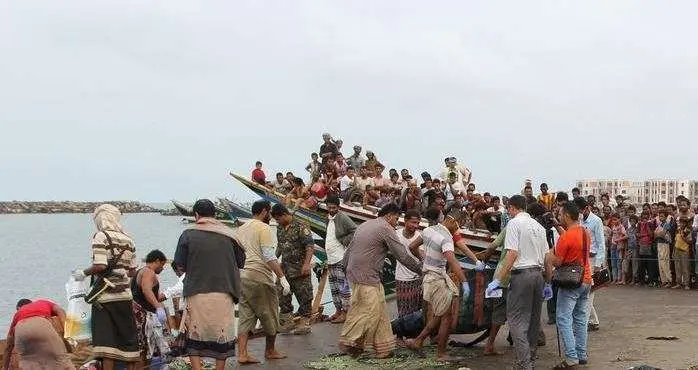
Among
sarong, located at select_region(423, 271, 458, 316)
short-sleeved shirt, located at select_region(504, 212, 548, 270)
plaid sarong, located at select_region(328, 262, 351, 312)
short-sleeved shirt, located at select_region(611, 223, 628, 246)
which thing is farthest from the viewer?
short-sleeved shirt, located at select_region(611, 223, 628, 246)

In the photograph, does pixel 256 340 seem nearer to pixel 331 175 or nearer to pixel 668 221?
pixel 331 175

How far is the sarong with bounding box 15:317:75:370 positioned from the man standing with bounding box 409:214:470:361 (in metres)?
3.76

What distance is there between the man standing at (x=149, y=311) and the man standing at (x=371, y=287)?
193 centimetres

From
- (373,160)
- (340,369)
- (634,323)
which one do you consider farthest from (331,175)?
(340,369)

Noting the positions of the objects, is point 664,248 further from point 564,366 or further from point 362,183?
point 564,366

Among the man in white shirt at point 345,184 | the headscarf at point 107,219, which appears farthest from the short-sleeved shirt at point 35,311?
the man in white shirt at point 345,184

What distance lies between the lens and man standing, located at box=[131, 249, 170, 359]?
324 inches

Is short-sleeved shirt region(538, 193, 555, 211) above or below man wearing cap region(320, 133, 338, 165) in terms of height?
below

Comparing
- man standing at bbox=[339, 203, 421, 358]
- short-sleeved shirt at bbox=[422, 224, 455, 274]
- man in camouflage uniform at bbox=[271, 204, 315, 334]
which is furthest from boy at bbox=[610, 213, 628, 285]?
man standing at bbox=[339, 203, 421, 358]

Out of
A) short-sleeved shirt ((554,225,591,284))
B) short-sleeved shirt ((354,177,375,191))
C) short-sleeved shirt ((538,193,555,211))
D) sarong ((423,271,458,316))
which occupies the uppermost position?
short-sleeved shirt ((354,177,375,191))

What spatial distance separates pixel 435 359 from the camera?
8.75 m

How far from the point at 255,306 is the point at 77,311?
1.87m

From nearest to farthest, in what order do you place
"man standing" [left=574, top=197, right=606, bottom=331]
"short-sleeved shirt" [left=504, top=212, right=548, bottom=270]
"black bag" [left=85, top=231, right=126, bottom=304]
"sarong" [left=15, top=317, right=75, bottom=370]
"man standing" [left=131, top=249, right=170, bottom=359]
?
"sarong" [left=15, top=317, right=75, bottom=370] < "black bag" [left=85, top=231, right=126, bottom=304] < "short-sleeved shirt" [left=504, top=212, right=548, bottom=270] < "man standing" [left=131, top=249, right=170, bottom=359] < "man standing" [left=574, top=197, right=606, bottom=331]

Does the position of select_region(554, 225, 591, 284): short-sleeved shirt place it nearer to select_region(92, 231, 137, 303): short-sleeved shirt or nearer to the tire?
the tire
